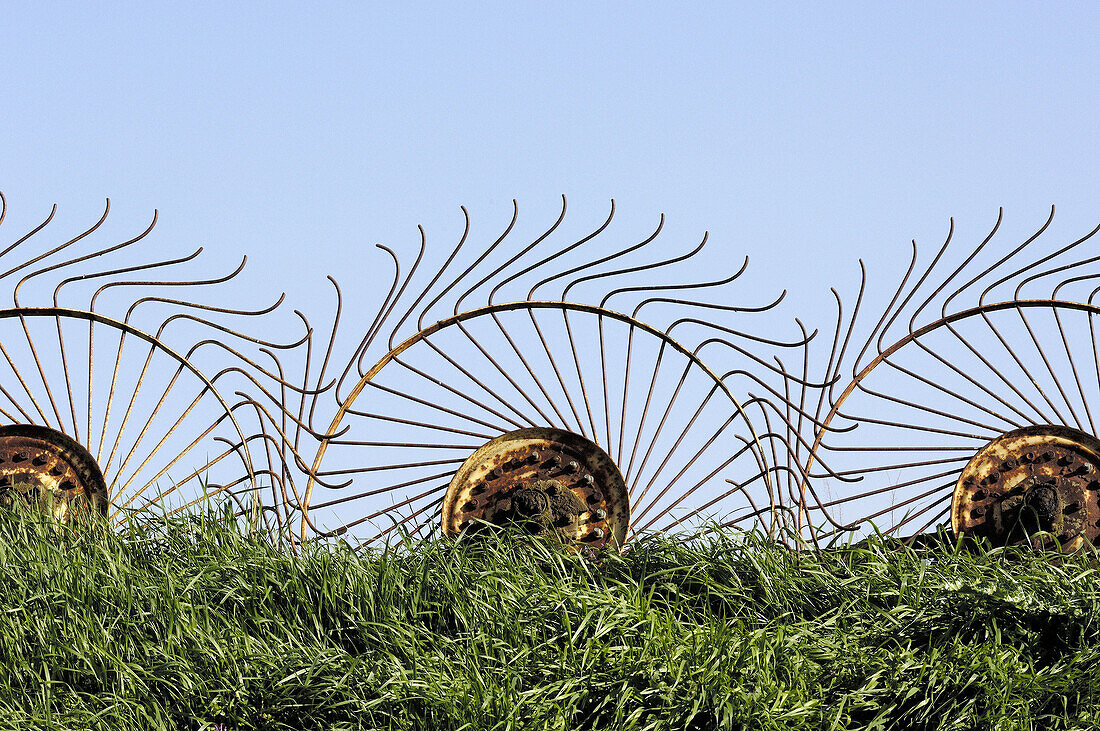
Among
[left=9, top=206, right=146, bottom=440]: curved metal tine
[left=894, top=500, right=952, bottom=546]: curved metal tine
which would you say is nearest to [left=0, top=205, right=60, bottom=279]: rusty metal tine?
[left=9, top=206, right=146, bottom=440]: curved metal tine

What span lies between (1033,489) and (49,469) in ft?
11.0

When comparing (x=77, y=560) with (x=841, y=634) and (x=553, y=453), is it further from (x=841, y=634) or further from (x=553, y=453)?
(x=841, y=634)

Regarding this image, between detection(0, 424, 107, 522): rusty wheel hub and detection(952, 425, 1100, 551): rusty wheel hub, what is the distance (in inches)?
116

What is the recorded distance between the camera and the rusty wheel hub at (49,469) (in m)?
4.66

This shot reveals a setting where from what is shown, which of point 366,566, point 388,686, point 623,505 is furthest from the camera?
point 623,505

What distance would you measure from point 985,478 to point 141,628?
279cm

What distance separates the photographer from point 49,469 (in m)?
4.69

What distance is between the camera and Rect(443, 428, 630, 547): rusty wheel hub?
4.49m

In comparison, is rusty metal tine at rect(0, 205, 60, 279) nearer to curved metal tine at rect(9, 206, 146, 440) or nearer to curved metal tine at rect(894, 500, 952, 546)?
curved metal tine at rect(9, 206, 146, 440)

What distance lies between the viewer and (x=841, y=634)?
12.2ft

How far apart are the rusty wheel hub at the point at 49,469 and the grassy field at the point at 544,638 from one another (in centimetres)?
44

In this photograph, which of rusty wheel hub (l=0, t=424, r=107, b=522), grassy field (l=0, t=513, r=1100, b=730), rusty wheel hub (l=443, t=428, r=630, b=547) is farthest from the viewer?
rusty wheel hub (l=0, t=424, r=107, b=522)

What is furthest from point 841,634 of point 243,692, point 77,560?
point 77,560

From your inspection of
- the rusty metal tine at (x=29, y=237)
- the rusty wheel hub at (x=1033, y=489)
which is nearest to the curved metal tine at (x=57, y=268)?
the rusty metal tine at (x=29, y=237)
